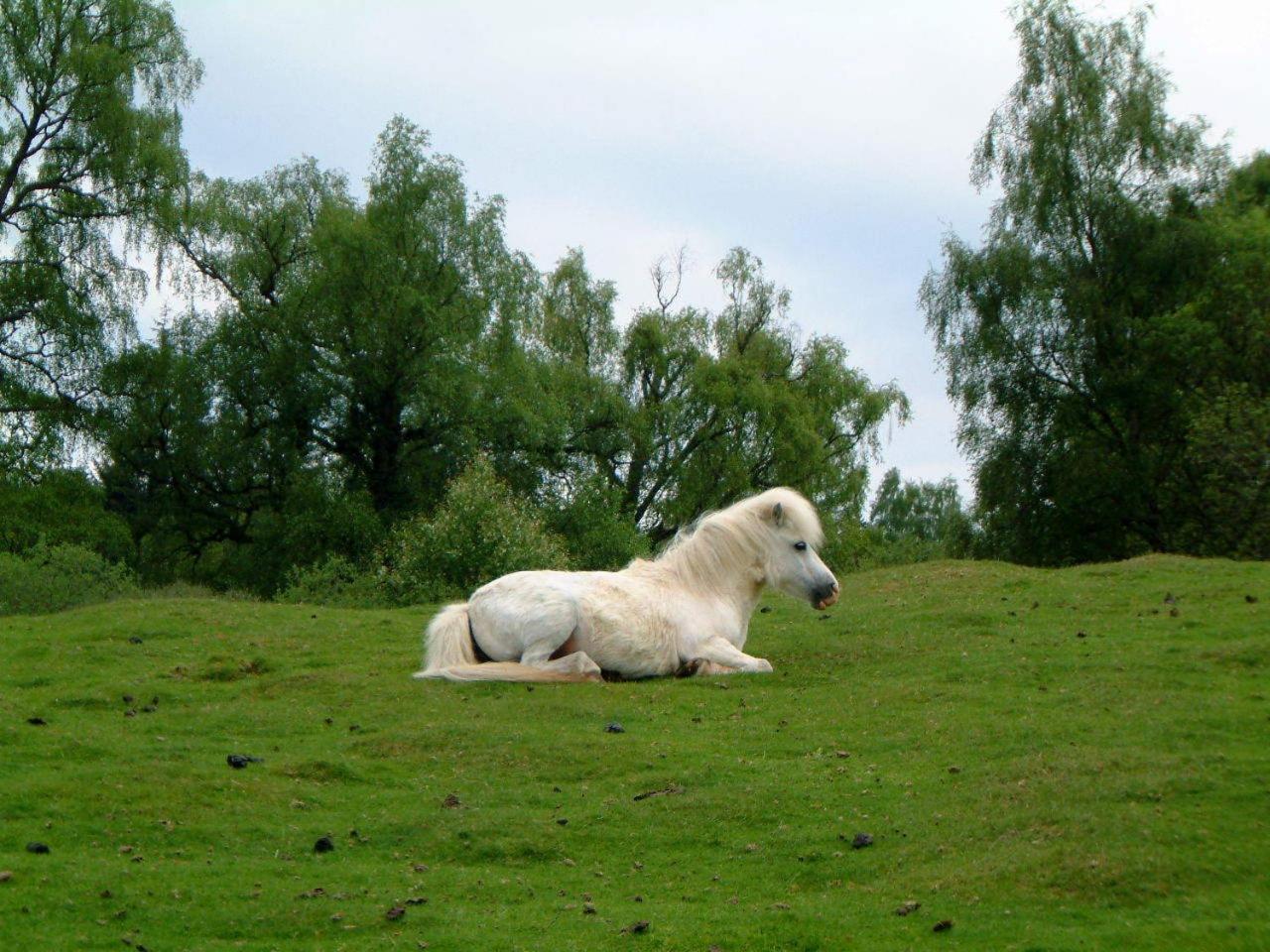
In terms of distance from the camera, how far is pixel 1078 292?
113 ft

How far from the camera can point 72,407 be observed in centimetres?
3603

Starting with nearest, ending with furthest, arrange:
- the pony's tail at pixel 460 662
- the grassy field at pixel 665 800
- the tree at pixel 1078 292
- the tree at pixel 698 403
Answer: the grassy field at pixel 665 800
the pony's tail at pixel 460 662
the tree at pixel 1078 292
the tree at pixel 698 403

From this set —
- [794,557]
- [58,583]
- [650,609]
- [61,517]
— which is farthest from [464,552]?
[61,517]

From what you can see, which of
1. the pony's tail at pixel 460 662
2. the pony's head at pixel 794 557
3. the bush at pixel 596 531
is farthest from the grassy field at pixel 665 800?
the bush at pixel 596 531

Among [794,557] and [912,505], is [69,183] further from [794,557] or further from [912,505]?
[912,505]

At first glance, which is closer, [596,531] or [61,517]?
[61,517]

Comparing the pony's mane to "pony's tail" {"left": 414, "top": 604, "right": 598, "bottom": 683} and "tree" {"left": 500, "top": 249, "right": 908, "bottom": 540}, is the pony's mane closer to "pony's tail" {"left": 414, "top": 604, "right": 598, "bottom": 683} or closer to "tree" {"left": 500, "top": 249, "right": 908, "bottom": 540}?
"pony's tail" {"left": 414, "top": 604, "right": 598, "bottom": 683}

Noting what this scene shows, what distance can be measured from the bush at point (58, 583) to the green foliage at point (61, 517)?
8.07m

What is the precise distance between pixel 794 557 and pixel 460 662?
3592 mm

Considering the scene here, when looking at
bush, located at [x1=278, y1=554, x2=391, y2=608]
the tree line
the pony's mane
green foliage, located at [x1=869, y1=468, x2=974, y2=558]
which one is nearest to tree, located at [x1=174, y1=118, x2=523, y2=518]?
the tree line

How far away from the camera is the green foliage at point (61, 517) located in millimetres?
35062

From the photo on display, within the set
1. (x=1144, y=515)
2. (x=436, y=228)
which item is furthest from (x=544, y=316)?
(x=1144, y=515)

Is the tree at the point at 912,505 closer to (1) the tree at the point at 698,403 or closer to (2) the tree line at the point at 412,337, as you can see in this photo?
(1) the tree at the point at 698,403

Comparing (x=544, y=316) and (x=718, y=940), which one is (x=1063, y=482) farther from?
(x=718, y=940)
